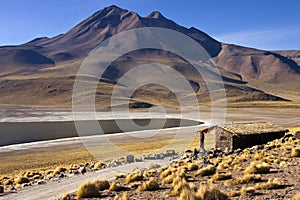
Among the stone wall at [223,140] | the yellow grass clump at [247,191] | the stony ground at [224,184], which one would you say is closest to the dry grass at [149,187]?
the stony ground at [224,184]

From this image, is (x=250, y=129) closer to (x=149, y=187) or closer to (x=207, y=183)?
(x=207, y=183)

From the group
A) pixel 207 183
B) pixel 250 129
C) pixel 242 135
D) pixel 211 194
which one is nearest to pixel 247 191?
pixel 211 194

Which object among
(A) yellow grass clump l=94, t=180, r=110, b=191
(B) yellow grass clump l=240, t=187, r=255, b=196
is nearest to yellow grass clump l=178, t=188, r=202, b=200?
(B) yellow grass clump l=240, t=187, r=255, b=196

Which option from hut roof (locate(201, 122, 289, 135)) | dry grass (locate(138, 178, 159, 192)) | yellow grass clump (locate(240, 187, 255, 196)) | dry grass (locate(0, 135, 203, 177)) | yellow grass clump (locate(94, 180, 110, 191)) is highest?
hut roof (locate(201, 122, 289, 135))

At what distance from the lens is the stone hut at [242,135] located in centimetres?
2567

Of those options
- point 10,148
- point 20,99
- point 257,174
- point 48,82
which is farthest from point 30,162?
point 48,82

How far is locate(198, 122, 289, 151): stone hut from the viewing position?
25672 mm

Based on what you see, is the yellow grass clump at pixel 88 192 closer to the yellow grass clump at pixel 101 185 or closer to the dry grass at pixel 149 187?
the yellow grass clump at pixel 101 185

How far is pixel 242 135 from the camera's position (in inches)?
1008

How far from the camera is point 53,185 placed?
16.9m

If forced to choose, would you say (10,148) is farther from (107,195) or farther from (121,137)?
(107,195)

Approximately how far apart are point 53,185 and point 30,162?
52.3ft

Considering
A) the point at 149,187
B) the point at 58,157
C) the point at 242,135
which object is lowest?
the point at 58,157

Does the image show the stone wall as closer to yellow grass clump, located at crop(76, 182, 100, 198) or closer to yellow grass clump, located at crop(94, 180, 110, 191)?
yellow grass clump, located at crop(94, 180, 110, 191)
